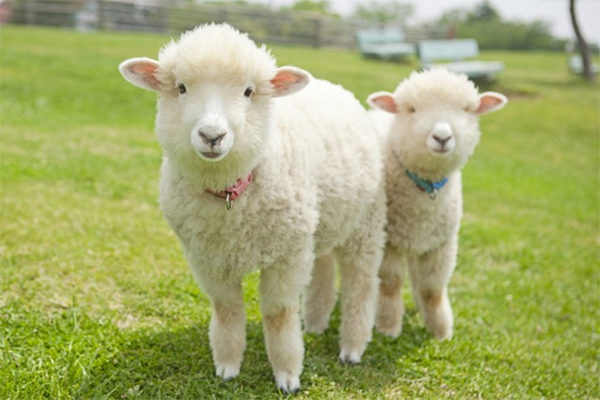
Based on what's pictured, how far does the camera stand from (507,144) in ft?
48.0

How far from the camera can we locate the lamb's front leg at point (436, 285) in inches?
189

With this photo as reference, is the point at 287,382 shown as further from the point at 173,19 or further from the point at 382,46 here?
the point at 173,19

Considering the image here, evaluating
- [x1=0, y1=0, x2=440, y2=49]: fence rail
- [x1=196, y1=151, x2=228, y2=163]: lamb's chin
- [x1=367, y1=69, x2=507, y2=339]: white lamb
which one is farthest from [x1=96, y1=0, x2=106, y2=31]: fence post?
[x1=196, y1=151, x2=228, y2=163]: lamb's chin

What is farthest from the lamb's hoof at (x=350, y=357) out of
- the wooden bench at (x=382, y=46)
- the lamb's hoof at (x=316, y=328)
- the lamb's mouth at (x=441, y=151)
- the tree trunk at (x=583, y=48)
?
the wooden bench at (x=382, y=46)

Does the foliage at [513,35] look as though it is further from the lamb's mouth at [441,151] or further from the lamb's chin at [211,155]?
the lamb's chin at [211,155]

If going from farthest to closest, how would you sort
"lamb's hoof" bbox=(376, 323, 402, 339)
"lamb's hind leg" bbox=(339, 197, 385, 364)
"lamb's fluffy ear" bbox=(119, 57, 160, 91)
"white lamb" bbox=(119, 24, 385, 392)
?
"lamb's hoof" bbox=(376, 323, 402, 339) < "lamb's hind leg" bbox=(339, 197, 385, 364) < "lamb's fluffy ear" bbox=(119, 57, 160, 91) < "white lamb" bbox=(119, 24, 385, 392)

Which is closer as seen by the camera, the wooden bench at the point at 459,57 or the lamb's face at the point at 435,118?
the lamb's face at the point at 435,118

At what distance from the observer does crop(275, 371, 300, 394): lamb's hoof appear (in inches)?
147

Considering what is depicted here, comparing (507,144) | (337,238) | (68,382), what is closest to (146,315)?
(68,382)

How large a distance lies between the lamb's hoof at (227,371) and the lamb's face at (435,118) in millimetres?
1862

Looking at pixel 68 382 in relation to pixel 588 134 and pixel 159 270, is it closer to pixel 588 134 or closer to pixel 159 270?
pixel 159 270

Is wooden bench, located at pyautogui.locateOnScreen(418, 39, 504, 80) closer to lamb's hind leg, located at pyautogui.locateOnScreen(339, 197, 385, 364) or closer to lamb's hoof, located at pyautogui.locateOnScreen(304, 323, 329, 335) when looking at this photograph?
lamb's hoof, located at pyautogui.locateOnScreen(304, 323, 329, 335)

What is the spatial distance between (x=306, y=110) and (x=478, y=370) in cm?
218

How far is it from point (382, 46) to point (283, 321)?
24.7 meters
